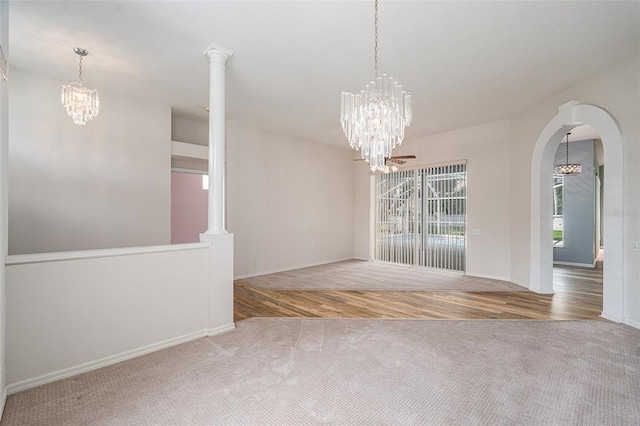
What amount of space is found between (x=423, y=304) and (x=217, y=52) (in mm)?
4262

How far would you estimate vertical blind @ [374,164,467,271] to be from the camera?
21.9ft

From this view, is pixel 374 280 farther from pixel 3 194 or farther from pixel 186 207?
pixel 3 194

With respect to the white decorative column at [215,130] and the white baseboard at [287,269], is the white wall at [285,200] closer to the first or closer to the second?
the white baseboard at [287,269]

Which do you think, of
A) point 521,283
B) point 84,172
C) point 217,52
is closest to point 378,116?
point 217,52

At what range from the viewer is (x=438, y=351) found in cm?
284

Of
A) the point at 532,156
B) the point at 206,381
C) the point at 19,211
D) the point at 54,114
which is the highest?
the point at 54,114

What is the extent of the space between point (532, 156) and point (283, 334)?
5.10 metres

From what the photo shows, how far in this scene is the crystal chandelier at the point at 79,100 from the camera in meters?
3.36

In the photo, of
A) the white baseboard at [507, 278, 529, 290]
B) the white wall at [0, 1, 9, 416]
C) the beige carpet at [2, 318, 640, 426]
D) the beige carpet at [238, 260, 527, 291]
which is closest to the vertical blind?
the beige carpet at [238, 260, 527, 291]

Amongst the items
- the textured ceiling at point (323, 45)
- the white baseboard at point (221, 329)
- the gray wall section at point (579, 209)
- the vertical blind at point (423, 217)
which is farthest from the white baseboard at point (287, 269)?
the gray wall section at point (579, 209)

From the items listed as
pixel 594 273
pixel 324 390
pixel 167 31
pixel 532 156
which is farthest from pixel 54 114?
pixel 594 273

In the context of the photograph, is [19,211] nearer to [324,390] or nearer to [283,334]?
[283,334]

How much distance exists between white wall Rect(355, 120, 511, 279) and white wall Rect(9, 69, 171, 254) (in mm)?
6004

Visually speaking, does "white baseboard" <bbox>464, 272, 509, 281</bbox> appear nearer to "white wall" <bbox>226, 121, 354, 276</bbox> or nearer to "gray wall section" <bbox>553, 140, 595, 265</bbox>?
"white wall" <bbox>226, 121, 354, 276</bbox>
